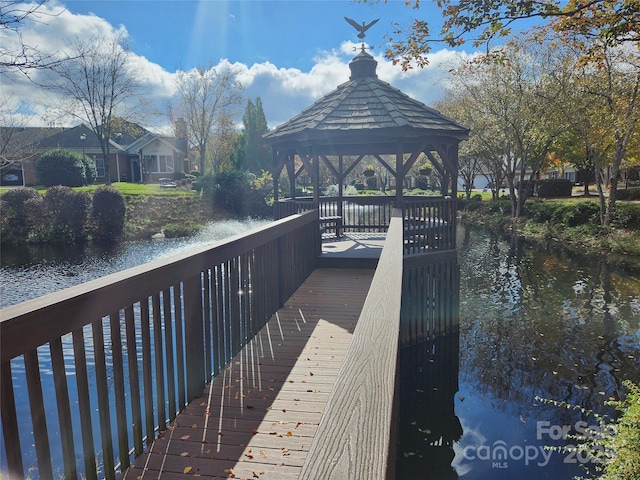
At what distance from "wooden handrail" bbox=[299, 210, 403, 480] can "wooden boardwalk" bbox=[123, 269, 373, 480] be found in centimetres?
143

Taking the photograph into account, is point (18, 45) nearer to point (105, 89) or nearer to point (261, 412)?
point (261, 412)

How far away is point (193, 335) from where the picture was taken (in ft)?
11.7

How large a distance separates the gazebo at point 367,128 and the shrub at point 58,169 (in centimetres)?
2541

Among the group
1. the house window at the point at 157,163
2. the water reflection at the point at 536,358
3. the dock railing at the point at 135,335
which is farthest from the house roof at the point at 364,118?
the house window at the point at 157,163

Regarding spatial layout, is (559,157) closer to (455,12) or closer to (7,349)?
(455,12)

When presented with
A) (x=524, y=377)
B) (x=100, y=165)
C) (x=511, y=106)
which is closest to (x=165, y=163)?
(x=100, y=165)

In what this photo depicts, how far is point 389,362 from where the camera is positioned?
62.4 inches

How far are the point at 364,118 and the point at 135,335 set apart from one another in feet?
25.5

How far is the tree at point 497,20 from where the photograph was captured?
19.9 feet

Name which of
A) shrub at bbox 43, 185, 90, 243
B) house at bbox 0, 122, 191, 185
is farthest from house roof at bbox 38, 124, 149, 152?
shrub at bbox 43, 185, 90, 243

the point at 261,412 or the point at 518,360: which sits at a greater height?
the point at 261,412

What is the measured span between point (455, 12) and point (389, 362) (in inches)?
245

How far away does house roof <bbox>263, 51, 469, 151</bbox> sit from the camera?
30.8 feet

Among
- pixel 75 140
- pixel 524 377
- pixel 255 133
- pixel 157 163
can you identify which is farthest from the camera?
pixel 255 133
